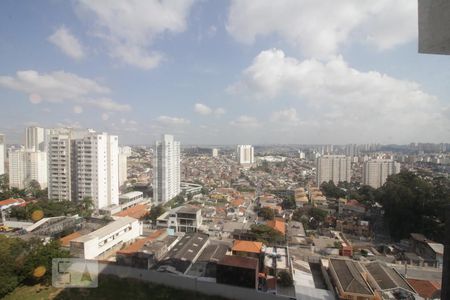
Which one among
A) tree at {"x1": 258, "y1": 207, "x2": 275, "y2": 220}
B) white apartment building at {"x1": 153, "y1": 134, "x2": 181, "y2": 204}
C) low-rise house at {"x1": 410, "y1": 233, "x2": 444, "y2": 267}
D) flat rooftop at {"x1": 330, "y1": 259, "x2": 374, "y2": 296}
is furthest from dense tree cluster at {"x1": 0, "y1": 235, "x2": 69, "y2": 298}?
white apartment building at {"x1": 153, "y1": 134, "x2": 181, "y2": 204}

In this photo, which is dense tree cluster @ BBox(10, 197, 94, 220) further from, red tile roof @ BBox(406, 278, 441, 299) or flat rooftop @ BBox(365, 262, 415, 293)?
red tile roof @ BBox(406, 278, 441, 299)

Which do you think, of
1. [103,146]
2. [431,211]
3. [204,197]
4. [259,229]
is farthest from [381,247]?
[103,146]

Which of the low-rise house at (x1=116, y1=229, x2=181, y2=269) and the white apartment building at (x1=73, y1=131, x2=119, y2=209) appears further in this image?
the white apartment building at (x1=73, y1=131, x2=119, y2=209)

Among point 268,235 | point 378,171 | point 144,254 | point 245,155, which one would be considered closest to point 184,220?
point 268,235

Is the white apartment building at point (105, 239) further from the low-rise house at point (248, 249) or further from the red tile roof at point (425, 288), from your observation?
the red tile roof at point (425, 288)

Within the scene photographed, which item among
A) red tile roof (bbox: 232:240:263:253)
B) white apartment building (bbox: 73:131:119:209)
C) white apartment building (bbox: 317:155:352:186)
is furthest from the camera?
white apartment building (bbox: 317:155:352:186)

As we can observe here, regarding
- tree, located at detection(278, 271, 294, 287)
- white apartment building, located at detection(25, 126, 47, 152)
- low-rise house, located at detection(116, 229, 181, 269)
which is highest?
white apartment building, located at detection(25, 126, 47, 152)

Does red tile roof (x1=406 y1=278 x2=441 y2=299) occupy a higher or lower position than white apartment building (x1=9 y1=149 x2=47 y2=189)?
lower

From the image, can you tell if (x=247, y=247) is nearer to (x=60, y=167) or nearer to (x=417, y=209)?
(x=417, y=209)
